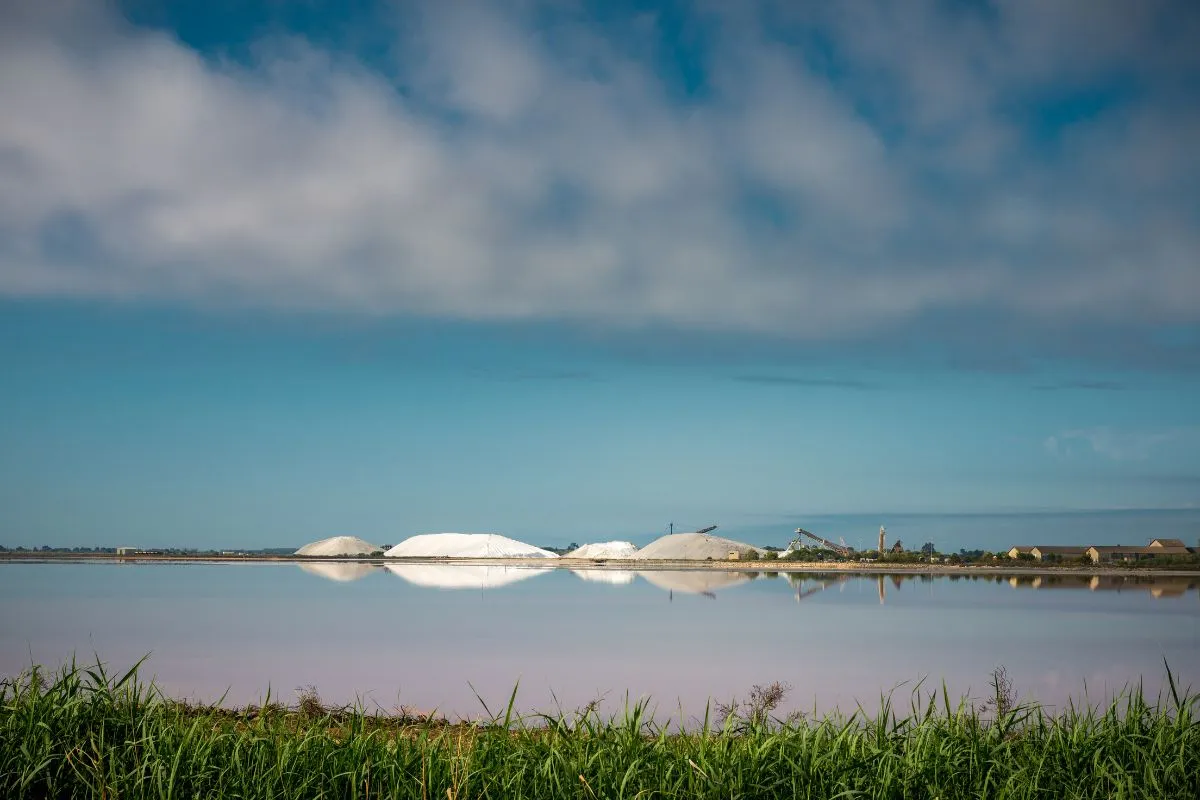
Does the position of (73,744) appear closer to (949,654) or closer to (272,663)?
(272,663)

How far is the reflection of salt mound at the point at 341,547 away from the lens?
105 metres

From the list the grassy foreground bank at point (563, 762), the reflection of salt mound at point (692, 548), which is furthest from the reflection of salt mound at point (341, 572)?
the grassy foreground bank at point (563, 762)

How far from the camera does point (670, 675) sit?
46.9 ft

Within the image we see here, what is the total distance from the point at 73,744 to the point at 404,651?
455 inches

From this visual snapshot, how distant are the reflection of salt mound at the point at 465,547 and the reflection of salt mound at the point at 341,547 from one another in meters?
2.48

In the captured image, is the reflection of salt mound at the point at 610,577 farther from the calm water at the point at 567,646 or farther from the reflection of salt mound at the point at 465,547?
the reflection of salt mound at the point at 465,547

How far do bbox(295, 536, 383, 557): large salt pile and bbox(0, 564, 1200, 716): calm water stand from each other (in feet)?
235

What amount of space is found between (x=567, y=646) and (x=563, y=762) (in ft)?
42.3

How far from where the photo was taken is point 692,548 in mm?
87312

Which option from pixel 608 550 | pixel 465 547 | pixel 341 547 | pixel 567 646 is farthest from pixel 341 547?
pixel 567 646

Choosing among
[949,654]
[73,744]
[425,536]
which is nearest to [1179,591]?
[949,654]

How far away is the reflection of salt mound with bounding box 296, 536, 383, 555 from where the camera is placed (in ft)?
344

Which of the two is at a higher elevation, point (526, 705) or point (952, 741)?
point (952, 741)

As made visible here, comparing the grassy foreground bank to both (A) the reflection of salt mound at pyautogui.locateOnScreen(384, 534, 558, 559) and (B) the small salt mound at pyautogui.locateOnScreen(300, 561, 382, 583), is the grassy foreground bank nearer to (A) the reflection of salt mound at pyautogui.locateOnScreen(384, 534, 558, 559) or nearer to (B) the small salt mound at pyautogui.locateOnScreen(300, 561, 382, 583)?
(B) the small salt mound at pyautogui.locateOnScreen(300, 561, 382, 583)
